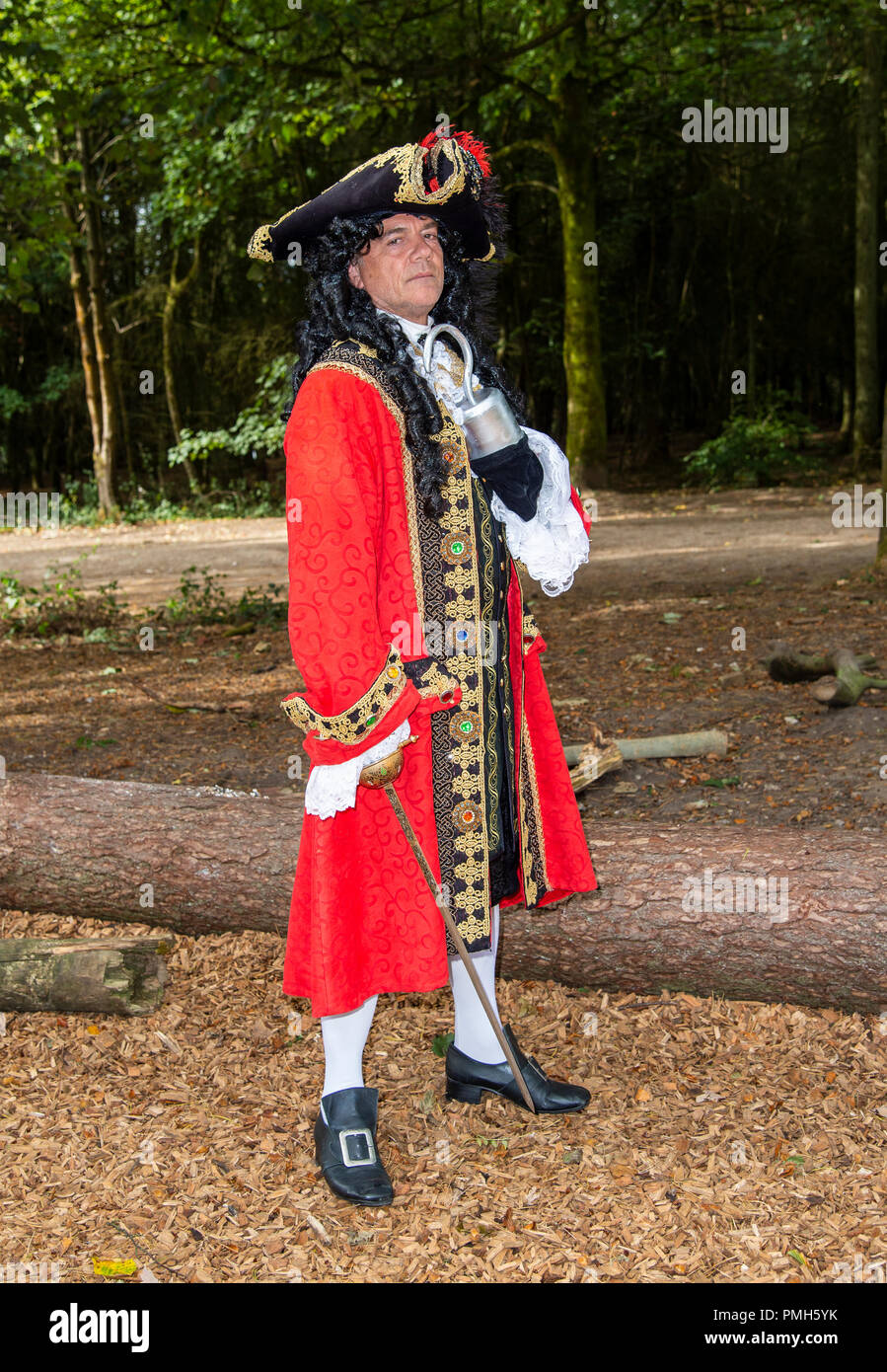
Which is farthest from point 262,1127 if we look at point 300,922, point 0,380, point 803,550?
point 0,380

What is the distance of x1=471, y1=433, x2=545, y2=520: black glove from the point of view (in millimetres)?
2617

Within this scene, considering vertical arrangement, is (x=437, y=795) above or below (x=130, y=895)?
above

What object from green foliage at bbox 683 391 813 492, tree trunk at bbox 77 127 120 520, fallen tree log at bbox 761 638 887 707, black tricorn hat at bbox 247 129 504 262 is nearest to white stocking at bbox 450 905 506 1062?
black tricorn hat at bbox 247 129 504 262

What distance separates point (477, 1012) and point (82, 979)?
4.12 ft

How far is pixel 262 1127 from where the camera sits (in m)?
2.99

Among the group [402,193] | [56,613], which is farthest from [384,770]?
[56,613]

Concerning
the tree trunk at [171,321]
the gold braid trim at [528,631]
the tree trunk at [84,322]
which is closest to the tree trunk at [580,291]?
the tree trunk at [171,321]

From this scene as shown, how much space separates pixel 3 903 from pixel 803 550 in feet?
26.9

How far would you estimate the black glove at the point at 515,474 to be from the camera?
2.62 meters

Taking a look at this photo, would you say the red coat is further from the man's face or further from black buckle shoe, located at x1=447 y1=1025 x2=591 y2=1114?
black buckle shoe, located at x1=447 y1=1025 x2=591 y2=1114

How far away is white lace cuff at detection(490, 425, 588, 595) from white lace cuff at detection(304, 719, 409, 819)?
2.17 ft

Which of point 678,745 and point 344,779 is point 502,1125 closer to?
point 344,779

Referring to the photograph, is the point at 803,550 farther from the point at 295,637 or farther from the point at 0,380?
the point at 0,380

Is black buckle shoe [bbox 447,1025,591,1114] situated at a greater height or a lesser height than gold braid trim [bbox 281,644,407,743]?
lesser
